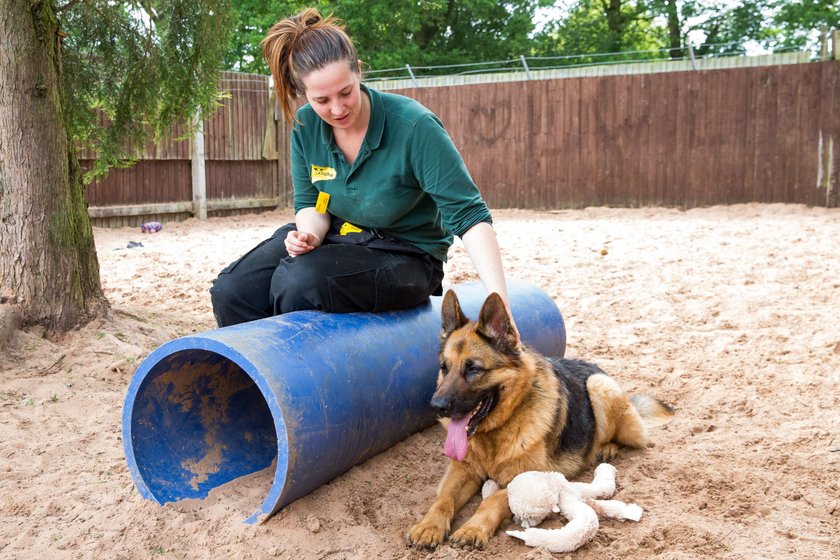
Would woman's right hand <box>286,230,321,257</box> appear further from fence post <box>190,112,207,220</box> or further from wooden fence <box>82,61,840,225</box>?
fence post <box>190,112,207,220</box>

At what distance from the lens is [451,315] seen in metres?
3.86

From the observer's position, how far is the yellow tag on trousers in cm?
425

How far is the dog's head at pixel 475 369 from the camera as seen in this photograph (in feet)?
11.7

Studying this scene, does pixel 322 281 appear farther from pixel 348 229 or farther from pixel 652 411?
pixel 652 411

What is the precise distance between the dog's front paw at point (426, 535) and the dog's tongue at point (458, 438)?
0.36m

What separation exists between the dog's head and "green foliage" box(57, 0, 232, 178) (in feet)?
14.4

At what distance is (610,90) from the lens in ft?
50.5

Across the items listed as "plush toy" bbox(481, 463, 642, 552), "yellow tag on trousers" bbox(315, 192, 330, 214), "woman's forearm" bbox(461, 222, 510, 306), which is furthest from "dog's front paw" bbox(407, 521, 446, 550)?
"yellow tag on trousers" bbox(315, 192, 330, 214)

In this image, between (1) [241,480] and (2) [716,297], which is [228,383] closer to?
(1) [241,480]

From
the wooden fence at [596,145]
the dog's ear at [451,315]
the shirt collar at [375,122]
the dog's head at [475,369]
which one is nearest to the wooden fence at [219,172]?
the wooden fence at [596,145]

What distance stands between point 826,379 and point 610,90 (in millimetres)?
10876

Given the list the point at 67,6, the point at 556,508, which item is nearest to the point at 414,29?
the point at 67,6

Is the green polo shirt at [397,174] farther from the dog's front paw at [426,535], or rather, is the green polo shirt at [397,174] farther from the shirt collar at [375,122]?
the dog's front paw at [426,535]

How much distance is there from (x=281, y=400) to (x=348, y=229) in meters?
1.28
